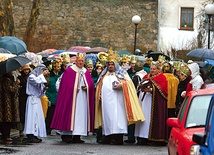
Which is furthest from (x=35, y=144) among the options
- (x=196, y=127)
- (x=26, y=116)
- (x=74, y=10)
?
(x=74, y=10)

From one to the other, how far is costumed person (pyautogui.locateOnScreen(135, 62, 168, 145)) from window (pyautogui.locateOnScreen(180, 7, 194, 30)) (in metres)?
33.2

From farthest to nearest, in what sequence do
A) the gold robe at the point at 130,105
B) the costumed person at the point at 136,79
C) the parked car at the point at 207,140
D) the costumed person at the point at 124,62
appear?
the costumed person at the point at 124,62
the costumed person at the point at 136,79
the gold robe at the point at 130,105
the parked car at the point at 207,140

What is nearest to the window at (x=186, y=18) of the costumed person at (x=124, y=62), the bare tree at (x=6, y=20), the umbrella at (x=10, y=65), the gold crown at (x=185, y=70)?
the bare tree at (x=6, y=20)

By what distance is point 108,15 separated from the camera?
1841 inches

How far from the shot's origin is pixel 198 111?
A: 11023mm

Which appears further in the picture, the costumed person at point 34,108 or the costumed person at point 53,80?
the costumed person at point 53,80

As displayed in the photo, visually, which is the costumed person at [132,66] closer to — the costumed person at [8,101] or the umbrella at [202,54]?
the umbrella at [202,54]

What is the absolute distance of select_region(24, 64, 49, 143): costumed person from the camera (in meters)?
17.8

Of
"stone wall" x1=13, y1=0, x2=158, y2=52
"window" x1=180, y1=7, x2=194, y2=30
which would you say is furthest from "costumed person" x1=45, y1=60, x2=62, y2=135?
"window" x1=180, y1=7, x2=194, y2=30

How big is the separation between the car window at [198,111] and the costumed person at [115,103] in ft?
20.8

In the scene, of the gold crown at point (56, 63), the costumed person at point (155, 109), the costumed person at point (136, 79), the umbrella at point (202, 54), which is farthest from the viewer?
the gold crown at point (56, 63)

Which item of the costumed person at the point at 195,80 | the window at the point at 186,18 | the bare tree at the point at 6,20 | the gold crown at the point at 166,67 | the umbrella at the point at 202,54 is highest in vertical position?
the window at the point at 186,18

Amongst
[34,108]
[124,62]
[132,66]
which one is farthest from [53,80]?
[34,108]

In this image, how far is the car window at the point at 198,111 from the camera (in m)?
10.8
